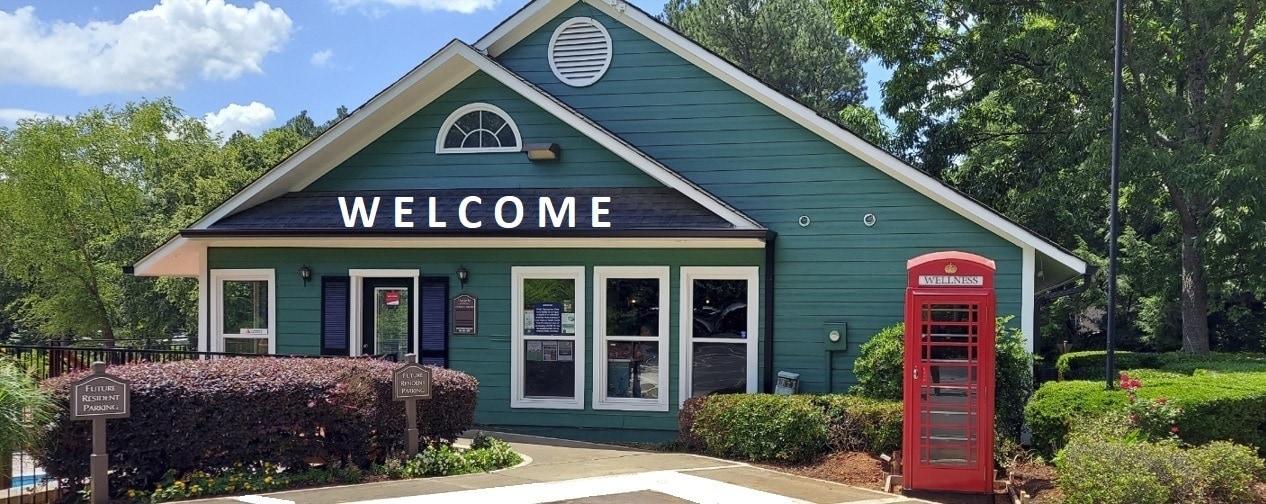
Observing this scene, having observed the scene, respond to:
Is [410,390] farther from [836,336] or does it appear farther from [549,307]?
[836,336]

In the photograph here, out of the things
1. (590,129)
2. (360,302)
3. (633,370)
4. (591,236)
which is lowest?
(633,370)

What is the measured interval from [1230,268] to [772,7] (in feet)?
68.4

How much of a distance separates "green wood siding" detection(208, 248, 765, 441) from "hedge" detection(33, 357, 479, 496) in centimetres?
352

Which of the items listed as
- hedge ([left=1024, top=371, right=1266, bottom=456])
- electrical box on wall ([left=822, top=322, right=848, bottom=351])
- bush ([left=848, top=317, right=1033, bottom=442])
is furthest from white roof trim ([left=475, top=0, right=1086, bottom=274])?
electrical box on wall ([left=822, top=322, right=848, bottom=351])

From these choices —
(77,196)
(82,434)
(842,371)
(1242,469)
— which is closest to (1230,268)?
(842,371)

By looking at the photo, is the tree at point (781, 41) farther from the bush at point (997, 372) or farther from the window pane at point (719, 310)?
the bush at point (997, 372)

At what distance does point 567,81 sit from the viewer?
13.8 metres

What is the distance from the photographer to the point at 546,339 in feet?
41.8

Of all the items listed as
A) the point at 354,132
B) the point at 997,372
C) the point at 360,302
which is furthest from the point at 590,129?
the point at 997,372

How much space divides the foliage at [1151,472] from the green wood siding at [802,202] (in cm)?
378

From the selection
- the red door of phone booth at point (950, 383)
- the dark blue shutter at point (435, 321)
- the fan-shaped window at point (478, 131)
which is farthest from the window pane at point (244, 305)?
the red door of phone booth at point (950, 383)

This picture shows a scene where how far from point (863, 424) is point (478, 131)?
21.7 feet

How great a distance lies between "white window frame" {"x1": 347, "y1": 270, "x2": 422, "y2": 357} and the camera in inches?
508

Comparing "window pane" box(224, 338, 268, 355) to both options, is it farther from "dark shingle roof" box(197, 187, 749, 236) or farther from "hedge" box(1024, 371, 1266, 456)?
"hedge" box(1024, 371, 1266, 456)
